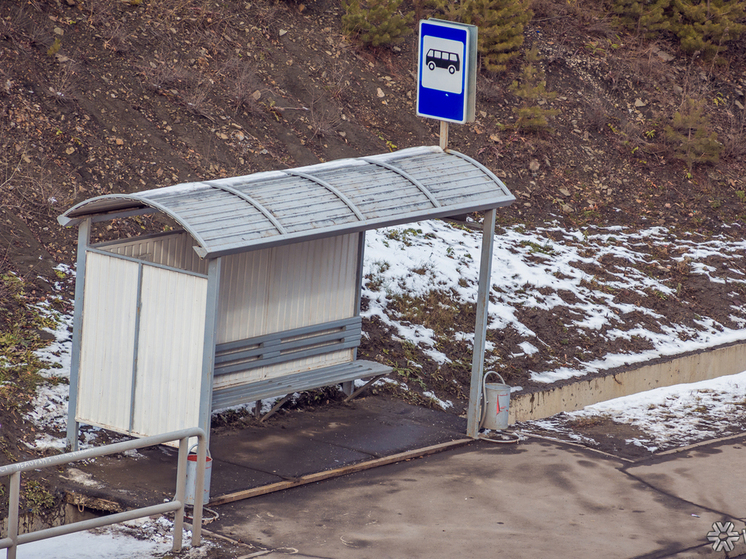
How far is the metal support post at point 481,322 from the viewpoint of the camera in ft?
27.5

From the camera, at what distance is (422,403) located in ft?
31.2

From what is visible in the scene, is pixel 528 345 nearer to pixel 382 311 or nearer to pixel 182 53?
pixel 382 311

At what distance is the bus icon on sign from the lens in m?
8.24

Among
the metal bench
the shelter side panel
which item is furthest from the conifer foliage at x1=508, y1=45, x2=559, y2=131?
the metal bench

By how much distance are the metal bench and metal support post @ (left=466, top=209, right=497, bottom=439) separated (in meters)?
0.94

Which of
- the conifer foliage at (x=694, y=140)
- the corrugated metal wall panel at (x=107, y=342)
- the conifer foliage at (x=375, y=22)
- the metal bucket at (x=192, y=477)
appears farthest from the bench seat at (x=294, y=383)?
the conifer foliage at (x=694, y=140)

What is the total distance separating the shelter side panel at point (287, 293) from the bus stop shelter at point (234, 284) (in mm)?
12

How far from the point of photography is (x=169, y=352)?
22.7 feet

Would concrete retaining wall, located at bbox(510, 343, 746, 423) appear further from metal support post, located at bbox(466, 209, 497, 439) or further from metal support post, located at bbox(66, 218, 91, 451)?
metal support post, located at bbox(66, 218, 91, 451)

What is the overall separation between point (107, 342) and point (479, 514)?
3140 mm

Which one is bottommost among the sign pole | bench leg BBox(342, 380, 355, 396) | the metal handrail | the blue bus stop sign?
bench leg BBox(342, 380, 355, 396)

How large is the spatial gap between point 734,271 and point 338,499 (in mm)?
9294

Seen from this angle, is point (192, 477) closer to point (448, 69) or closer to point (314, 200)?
point (314, 200)

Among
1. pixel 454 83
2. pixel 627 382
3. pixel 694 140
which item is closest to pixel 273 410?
pixel 454 83
